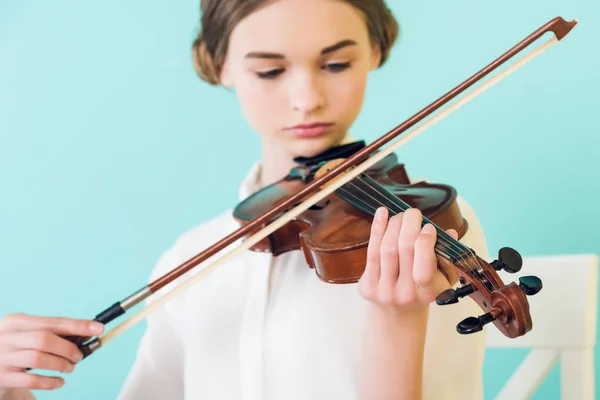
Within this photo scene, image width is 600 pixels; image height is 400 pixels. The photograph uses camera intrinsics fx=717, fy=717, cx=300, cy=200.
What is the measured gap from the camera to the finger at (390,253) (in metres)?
0.55

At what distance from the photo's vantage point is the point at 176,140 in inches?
43.6

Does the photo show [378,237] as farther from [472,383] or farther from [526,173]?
[526,173]

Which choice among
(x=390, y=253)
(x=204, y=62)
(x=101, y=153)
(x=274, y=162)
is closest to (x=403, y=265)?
(x=390, y=253)

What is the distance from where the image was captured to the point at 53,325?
2.02ft

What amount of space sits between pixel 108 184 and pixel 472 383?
25.1 inches

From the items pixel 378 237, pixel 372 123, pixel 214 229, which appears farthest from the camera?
pixel 372 123

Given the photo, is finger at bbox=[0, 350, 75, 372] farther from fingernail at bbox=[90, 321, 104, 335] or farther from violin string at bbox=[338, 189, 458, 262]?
violin string at bbox=[338, 189, 458, 262]

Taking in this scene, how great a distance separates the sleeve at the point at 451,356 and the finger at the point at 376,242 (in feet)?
0.57

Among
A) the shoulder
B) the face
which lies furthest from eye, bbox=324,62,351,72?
the shoulder

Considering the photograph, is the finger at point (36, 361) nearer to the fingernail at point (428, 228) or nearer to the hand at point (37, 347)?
the hand at point (37, 347)

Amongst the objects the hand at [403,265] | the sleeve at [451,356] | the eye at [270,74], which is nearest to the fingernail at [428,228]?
the hand at [403,265]

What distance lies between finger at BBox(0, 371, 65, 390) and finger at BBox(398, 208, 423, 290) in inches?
12.6

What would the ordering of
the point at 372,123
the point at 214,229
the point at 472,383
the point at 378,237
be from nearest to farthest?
the point at 378,237
the point at 472,383
the point at 214,229
the point at 372,123

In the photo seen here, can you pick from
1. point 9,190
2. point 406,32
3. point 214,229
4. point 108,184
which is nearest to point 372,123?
point 406,32
